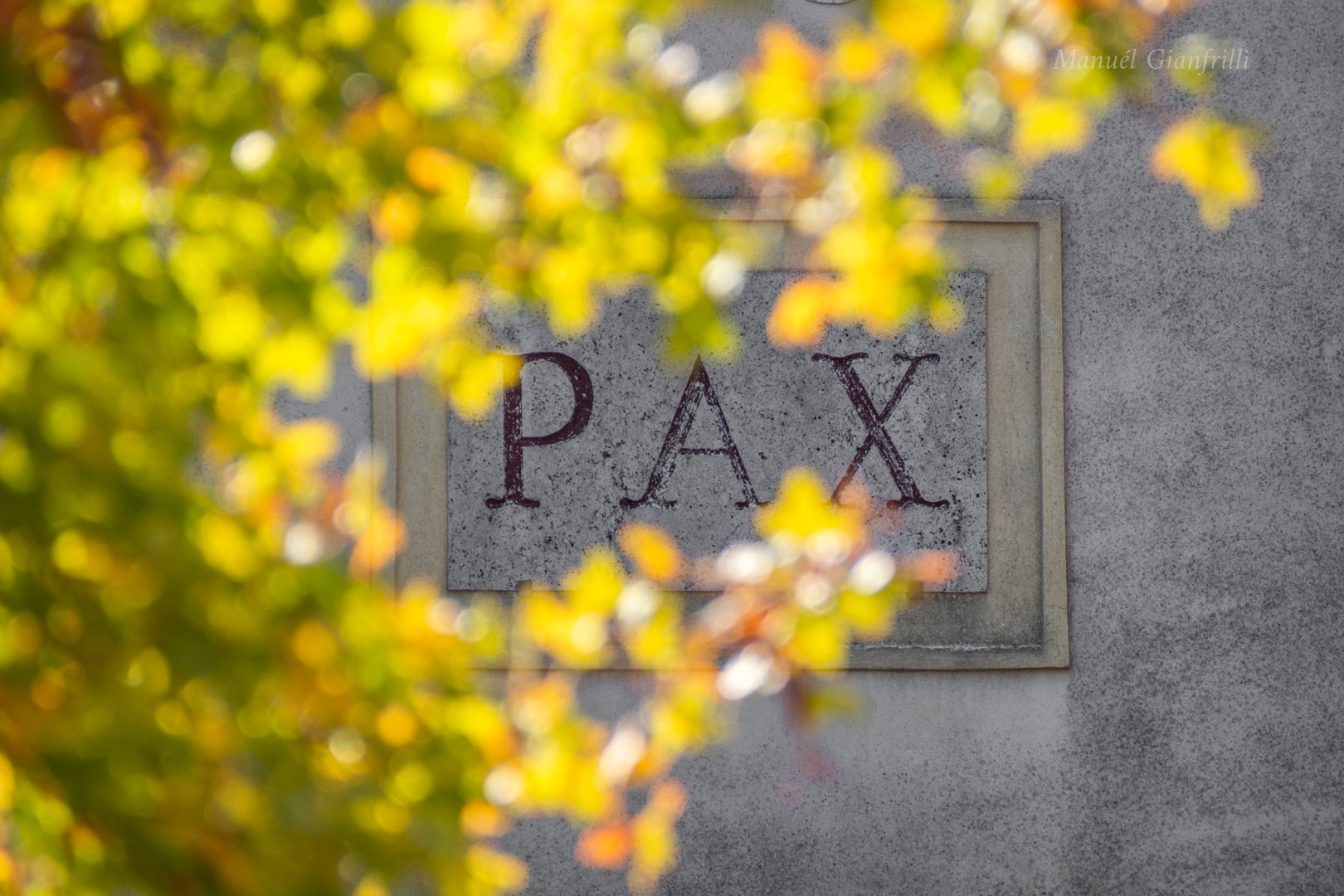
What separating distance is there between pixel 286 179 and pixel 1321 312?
13.3 feet

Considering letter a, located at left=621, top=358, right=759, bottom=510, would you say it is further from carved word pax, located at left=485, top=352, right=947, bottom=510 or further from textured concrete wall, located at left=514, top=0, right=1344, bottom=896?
textured concrete wall, located at left=514, top=0, right=1344, bottom=896

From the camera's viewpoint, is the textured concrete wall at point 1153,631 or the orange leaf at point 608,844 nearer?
the orange leaf at point 608,844

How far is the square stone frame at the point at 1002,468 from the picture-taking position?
395 cm

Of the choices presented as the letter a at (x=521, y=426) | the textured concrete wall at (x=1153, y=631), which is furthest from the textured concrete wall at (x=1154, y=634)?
the letter a at (x=521, y=426)

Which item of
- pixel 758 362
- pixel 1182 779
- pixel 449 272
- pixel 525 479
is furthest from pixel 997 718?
pixel 449 272

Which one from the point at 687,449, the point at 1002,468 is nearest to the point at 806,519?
the point at 687,449

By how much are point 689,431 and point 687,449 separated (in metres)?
0.07

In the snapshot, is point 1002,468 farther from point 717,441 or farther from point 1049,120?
point 1049,120

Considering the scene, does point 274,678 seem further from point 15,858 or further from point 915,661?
point 915,661

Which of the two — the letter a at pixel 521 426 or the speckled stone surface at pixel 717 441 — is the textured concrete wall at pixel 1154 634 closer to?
the speckled stone surface at pixel 717 441

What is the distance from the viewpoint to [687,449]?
3.98 meters

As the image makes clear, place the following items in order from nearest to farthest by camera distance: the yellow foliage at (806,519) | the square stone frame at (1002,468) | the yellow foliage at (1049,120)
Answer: the yellow foliage at (806,519) < the yellow foliage at (1049,120) < the square stone frame at (1002,468)

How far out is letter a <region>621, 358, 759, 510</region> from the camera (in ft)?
13.0

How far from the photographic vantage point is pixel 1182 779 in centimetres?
400
